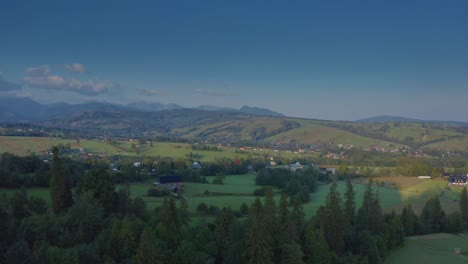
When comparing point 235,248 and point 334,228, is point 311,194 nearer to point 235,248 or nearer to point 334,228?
point 334,228

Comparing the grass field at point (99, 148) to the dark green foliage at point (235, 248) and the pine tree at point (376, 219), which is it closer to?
the pine tree at point (376, 219)

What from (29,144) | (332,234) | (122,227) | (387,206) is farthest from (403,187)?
(29,144)

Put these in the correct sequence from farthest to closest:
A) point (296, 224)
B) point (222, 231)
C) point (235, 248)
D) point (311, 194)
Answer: point (311, 194) → point (296, 224) → point (222, 231) → point (235, 248)

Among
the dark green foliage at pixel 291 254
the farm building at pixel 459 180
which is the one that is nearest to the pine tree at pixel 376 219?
the dark green foliage at pixel 291 254

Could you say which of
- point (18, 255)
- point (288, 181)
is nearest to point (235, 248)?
point (18, 255)

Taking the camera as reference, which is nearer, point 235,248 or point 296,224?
point 235,248

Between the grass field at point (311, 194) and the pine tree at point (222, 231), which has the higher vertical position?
the pine tree at point (222, 231)

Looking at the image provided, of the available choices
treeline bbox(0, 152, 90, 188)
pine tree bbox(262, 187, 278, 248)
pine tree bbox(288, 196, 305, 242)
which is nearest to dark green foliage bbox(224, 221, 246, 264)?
pine tree bbox(262, 187, 278, 248)
